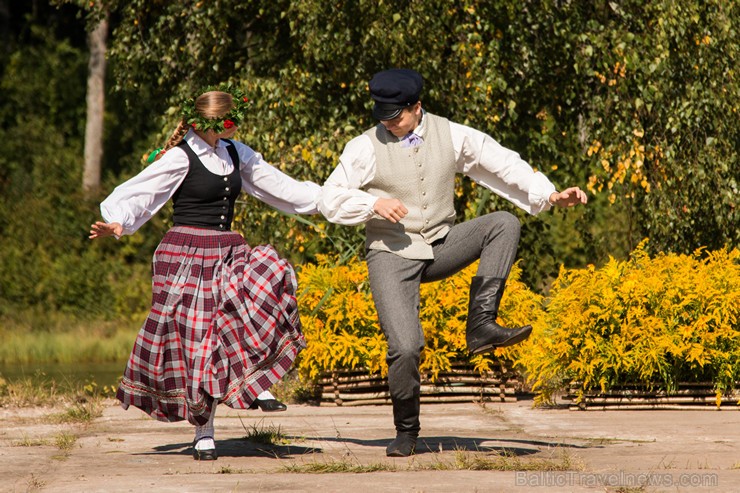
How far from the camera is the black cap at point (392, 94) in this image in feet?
16.8

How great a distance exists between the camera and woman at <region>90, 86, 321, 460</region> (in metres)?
5.16

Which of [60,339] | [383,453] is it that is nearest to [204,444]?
[383,453]

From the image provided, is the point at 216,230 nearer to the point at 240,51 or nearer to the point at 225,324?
the point at 225,324

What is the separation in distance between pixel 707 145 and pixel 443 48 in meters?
1.99

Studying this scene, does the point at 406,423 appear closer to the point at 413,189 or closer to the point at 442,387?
the point at 413,189

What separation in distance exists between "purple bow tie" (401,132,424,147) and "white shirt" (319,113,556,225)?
2 centimetres

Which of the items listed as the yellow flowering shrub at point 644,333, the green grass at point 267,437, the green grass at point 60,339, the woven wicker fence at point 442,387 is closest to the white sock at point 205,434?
the green grass at point 267,437

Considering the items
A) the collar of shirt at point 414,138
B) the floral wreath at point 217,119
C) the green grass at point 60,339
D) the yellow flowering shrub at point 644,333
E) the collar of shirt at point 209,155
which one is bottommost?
the green grass at point 60,339

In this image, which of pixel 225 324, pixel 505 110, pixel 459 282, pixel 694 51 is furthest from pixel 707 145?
pixel 225 324

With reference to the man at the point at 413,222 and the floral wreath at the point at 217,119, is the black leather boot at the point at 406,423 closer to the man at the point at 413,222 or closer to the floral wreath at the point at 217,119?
the man at the point at 413,222

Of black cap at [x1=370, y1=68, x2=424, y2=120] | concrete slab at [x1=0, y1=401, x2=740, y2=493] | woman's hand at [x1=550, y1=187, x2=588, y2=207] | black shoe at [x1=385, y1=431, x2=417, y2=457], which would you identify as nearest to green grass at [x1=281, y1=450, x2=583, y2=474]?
concrete slab at [x1=0, y1=401, x2=740, y2=493]

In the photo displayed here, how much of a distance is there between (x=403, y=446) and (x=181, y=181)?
1.53 meters

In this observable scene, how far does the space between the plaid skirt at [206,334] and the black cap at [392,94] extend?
83cm

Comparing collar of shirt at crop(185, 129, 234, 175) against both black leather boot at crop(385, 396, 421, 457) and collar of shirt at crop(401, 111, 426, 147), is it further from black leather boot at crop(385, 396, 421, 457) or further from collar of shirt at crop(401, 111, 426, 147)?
black leather boot at crop(385, 396, 421, 457)
